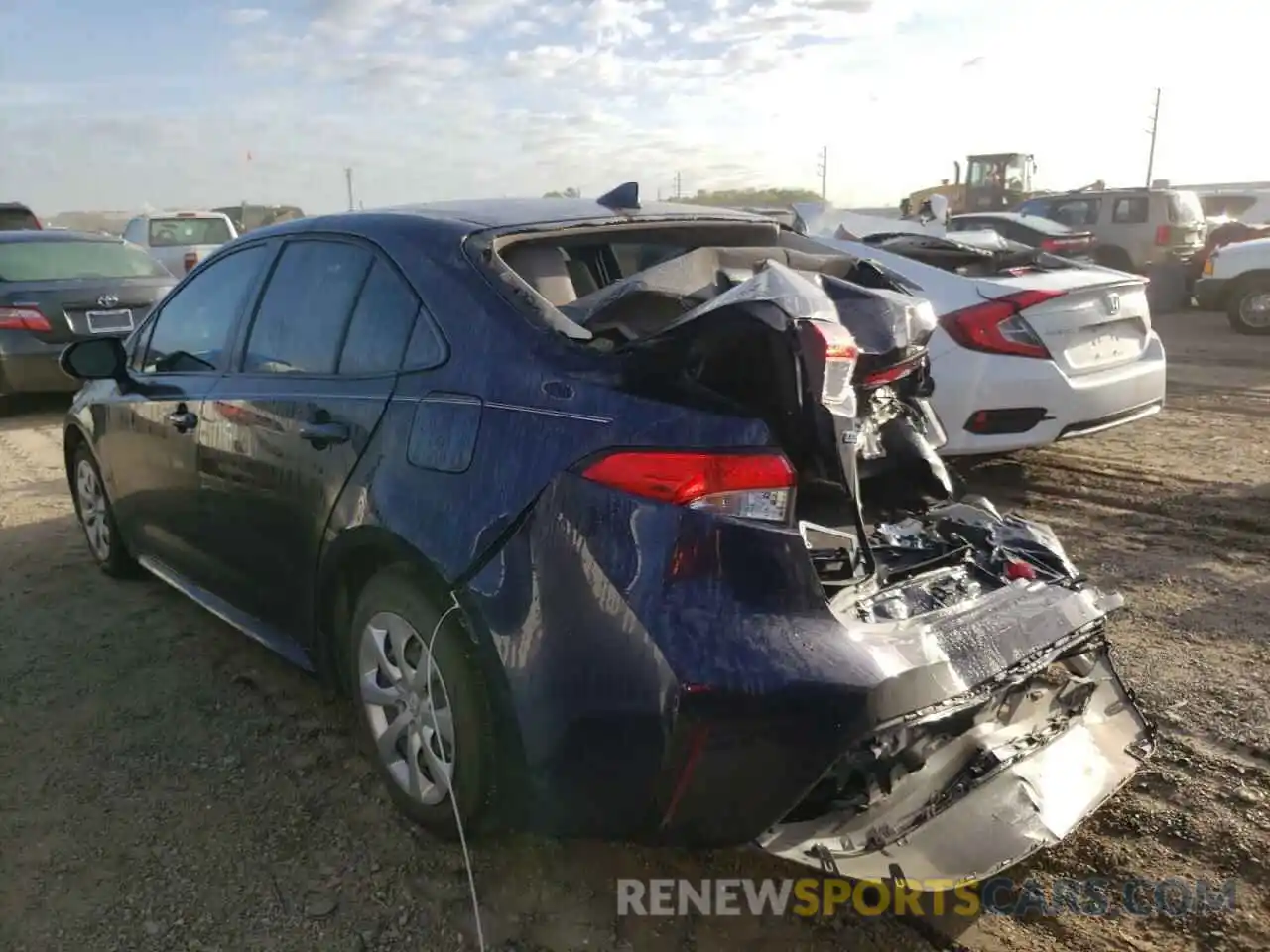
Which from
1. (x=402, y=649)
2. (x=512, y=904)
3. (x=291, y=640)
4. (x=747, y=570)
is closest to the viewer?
(x=747, y=570)

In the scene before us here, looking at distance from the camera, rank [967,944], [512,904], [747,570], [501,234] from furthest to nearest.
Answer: [501,234], [512,904], [967,944], [747,570]

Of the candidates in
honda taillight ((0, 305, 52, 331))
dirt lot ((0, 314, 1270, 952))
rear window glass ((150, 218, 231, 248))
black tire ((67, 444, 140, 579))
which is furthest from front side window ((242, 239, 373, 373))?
rear window glass ((150, 218, 231, 248))

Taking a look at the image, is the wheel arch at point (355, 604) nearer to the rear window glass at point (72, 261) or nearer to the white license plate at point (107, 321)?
the white license plate at point (107, 321)

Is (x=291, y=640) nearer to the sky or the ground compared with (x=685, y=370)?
nearer to the ground

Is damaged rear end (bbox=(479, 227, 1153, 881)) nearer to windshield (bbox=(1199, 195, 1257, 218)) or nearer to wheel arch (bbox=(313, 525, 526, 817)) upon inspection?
wheel arch (bbox=(313, 525, 526, 817))

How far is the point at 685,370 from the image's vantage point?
86.9 inches

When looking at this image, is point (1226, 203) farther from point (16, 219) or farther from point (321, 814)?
point (321, 814)

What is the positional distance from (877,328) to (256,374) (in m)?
1.95

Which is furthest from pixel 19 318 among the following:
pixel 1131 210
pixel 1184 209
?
pixel 1184 209

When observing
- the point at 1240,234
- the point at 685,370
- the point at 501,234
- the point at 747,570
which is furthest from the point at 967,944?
the point at 1240,234

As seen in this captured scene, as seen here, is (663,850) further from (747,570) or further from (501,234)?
(501,234)

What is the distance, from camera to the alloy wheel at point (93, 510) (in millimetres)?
4668

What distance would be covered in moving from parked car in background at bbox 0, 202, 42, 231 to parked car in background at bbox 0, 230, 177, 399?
8.10m

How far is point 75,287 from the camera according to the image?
28.6ft
